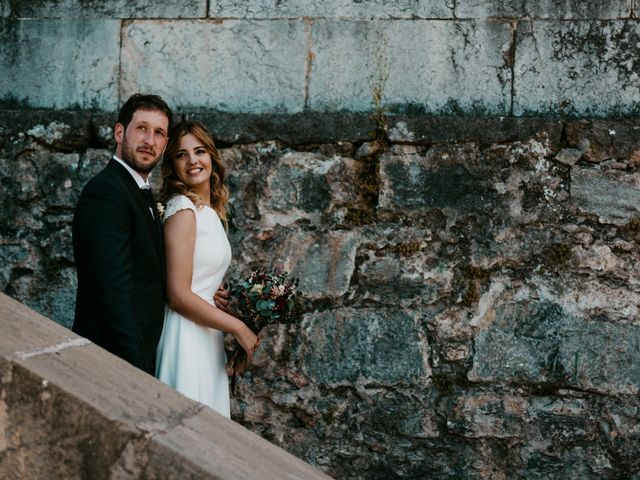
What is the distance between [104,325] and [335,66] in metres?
2.15

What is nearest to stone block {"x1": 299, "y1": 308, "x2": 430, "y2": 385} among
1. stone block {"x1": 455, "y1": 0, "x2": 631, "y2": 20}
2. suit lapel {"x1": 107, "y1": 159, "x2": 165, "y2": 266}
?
suit lapel {"x1": 107, "y1": 159, "x2": 165, "y2": 266}

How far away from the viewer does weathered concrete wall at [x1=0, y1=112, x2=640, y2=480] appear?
15.3 ft

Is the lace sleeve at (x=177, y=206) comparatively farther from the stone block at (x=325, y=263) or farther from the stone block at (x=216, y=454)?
the stone block at (x=216, y=454)

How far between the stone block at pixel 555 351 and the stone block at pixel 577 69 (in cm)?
108

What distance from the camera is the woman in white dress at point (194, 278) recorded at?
3.79 metres

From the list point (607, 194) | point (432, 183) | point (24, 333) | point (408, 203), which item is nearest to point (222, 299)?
point (408, 203)

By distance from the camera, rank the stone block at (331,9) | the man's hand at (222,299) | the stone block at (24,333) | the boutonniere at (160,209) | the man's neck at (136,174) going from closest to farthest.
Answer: the stone block at (24,333), the man's neck at (136,174), the boutonniere at (160,209), the man's hand at (222,299), the stone block at (331,9)

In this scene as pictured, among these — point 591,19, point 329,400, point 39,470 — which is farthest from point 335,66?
point 39,470

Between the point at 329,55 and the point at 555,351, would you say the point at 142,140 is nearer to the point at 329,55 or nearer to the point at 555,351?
the point at 329,55

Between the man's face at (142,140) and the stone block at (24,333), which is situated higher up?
the man's face at (142,140)

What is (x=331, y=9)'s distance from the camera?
16.2 feet

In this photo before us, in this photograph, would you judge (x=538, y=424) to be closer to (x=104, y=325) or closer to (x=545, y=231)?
(x=545, y=231)

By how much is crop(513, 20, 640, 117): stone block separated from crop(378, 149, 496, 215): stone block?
46 centimetres

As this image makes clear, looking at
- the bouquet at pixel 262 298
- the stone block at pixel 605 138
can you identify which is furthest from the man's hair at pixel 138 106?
the stone block at pixel 605 138
